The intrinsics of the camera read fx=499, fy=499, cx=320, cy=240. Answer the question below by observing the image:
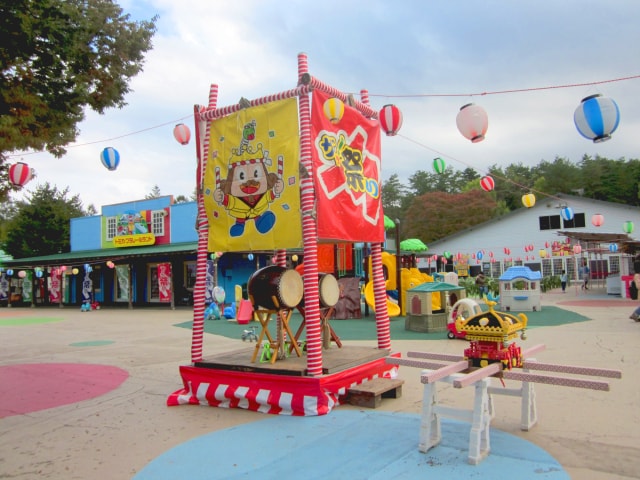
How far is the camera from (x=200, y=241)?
6840 mm

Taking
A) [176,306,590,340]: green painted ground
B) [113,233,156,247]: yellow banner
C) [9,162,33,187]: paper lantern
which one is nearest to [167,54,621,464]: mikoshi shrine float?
[9,162,33,187]: paper lantern

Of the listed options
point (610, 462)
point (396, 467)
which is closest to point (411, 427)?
point (396, 467)

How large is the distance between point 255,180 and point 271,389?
2618 mm

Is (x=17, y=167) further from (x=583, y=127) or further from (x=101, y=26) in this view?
(x=583, y=127)

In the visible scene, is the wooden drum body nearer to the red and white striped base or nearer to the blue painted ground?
the red and white striped base

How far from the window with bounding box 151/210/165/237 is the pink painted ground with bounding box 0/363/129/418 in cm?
1813

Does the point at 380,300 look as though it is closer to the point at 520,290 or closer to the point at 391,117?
the point at 391,117

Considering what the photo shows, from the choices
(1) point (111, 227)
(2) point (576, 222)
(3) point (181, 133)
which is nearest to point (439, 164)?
(3) point (181, 133)

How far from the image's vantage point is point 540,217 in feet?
132

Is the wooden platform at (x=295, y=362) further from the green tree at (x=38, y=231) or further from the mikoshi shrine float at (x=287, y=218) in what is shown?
the green tree at (x=38, y=231)

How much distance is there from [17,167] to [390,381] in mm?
7283

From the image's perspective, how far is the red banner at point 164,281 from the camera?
26969 millimetres

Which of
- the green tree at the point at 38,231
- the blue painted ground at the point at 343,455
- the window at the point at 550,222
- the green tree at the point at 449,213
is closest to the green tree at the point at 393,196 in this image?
the green tree at the point at 449,213

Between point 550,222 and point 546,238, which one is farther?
point 546,238
